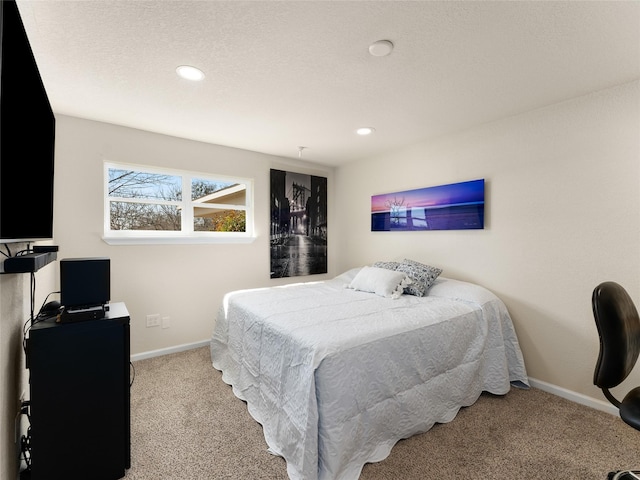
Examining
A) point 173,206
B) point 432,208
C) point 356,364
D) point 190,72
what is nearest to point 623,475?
point 356,364

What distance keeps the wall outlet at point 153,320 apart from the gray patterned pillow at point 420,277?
101 inches

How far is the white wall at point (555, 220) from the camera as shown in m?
2.11

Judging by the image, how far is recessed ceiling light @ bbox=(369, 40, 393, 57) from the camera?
1.64 m

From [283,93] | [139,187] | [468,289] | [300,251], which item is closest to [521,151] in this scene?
[468,289]

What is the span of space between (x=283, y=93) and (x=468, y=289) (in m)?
2.23

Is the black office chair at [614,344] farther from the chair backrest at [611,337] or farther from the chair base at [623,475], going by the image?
the chair base at [623,475]

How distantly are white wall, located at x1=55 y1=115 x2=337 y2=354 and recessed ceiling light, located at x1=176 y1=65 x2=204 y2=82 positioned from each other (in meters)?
1.38

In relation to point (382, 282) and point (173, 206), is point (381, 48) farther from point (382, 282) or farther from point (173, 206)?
point (173, 206)

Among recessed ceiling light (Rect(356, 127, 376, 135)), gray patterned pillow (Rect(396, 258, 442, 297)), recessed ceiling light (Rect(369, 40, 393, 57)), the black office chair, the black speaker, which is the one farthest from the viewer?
recessed ceiling light (Rect(356, 127, 376, 135))

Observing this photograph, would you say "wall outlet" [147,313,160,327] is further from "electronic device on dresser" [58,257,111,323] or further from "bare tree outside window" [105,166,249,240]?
"electronic device on dresser" [58,257,111,323]

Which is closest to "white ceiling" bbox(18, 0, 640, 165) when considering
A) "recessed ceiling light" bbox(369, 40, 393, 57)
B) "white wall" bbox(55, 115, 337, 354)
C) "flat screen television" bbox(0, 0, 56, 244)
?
"recessed ceiling light" bbox(369, 40, 393, 57)

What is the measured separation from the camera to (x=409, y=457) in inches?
67.4

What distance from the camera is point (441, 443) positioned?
1.83 metres

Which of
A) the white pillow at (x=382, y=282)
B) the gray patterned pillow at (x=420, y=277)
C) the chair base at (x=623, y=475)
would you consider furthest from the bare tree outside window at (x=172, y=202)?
the chair base at (x=623, y=475)
